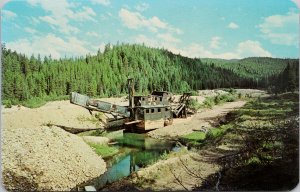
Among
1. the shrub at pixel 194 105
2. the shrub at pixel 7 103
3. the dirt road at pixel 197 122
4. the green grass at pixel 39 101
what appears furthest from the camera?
the shrub at pixel 194 105

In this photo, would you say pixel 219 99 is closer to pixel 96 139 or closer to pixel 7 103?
pixel 96 139

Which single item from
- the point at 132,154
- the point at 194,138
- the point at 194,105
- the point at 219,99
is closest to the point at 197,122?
the point at 194,105

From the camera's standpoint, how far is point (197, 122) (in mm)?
13289

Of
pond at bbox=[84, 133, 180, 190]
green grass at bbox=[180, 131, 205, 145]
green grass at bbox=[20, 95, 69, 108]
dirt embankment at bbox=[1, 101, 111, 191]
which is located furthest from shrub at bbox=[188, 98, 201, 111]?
green grass at bbox=[20, 95, 69, 108]

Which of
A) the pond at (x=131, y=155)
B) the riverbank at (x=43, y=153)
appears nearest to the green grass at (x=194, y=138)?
the pond at (x=131, y=155)

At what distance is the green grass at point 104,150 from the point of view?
31.1ft

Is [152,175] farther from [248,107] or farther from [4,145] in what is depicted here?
[248,107]

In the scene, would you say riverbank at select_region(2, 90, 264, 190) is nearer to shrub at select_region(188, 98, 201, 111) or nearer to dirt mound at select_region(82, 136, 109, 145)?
dirt mound at select_region(82, 136, 109, 145)

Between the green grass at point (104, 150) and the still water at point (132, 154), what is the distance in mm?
164

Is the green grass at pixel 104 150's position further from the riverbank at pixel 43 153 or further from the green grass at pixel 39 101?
the green grass at pixel 39 101

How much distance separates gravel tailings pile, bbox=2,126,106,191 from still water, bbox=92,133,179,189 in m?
0.29

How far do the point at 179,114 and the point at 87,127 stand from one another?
13.6 feet

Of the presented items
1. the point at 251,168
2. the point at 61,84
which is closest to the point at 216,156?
the point at 251,168

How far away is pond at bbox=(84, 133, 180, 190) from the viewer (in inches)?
320
